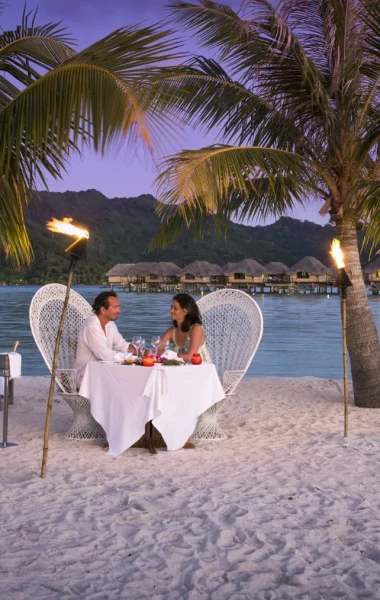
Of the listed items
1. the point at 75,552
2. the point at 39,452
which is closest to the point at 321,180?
the point at 39,452

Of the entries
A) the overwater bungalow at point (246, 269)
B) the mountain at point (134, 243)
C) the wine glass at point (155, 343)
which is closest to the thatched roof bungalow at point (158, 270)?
the overwater bungalow at point (246, 269)

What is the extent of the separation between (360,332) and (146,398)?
Answer: 9.97 ft

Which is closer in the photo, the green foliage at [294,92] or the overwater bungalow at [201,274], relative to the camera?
the green foliage at [294,92]

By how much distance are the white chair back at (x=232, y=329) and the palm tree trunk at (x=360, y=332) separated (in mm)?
1382

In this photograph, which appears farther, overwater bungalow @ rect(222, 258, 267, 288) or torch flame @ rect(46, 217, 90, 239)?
overwater bungalow @ rect(222, 258, 267, 288)

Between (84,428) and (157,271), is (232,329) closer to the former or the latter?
(84,428)

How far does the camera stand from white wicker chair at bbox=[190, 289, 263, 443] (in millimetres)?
5531

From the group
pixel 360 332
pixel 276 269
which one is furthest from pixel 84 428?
pixel 276 269

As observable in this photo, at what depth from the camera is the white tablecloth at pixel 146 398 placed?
16.3 ft

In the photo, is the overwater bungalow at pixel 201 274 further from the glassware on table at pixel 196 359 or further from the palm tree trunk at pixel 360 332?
the glassware on table at pixel 196 359

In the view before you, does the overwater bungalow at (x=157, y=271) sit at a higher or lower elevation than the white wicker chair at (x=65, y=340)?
higher

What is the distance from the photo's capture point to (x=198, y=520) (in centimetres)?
353

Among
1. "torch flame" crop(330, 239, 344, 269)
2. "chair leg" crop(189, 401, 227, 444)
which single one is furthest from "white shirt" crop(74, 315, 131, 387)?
"torch flame" crop(330, 239, 344, 269)

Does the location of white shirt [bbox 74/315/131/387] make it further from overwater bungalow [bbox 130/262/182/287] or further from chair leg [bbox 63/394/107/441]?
overwater bungalow [bbox 130/262/182/287]
